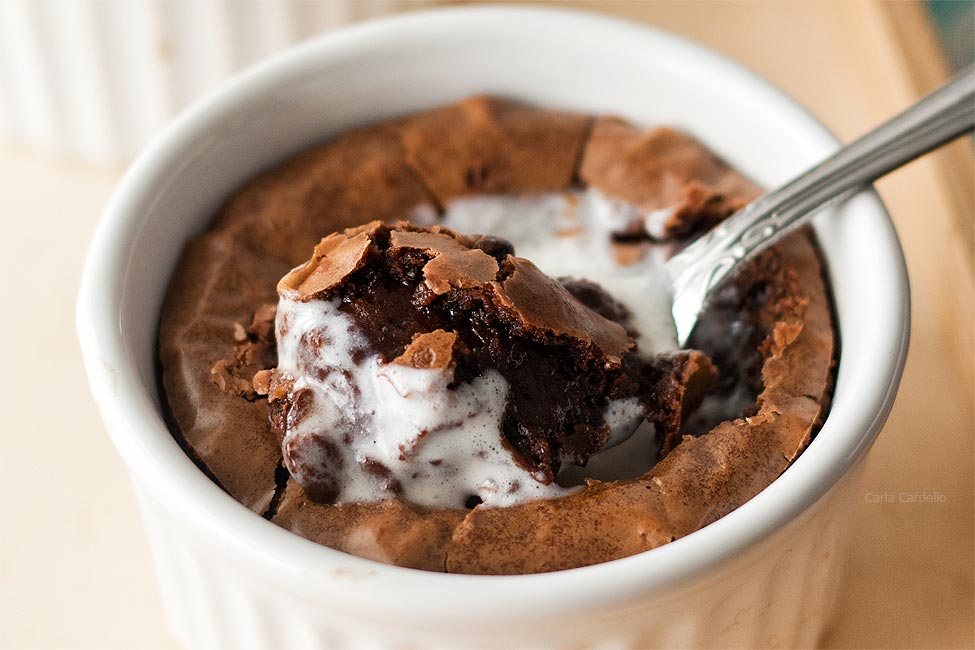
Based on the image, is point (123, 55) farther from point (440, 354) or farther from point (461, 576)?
point (461, 576)

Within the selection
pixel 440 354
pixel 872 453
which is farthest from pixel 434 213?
pixel 872 453

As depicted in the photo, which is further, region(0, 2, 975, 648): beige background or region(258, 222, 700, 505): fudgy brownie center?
region(0, 2, 975, 648): beige background

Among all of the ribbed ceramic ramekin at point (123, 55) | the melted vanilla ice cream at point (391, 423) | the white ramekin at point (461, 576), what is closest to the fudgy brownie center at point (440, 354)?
the melted vanilla ice cream at point (391, 423)

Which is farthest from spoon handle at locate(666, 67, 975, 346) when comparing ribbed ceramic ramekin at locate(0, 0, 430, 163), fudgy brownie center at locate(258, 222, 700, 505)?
ribbed ceramic ramekin at locate(0, 0, 430, 163)

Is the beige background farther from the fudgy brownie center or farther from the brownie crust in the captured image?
the fudgy brownie center

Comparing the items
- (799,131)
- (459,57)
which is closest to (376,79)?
(459,57)

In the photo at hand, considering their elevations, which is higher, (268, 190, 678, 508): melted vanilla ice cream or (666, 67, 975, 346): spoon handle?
(666, 67, 975, 346): spoon handle

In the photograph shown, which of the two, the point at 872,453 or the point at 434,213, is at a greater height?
the point at 434,213
